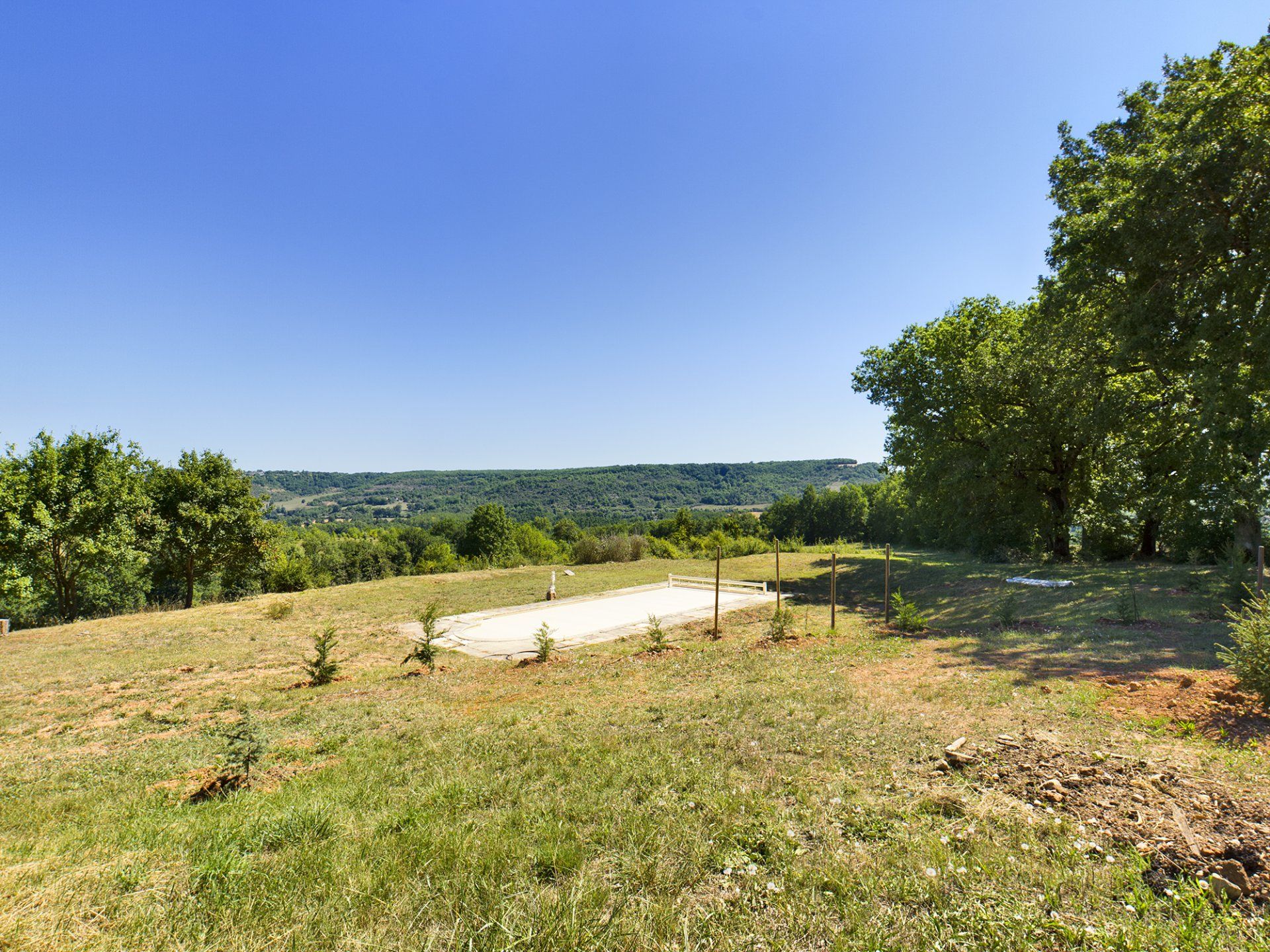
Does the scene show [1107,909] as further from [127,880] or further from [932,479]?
[932,479]

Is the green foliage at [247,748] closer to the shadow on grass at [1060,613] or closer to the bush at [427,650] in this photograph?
the bush at [427,650]

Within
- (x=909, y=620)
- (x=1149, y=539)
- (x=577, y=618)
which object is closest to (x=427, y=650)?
(x=577, y=618)

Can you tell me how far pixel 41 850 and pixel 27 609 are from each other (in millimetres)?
33598

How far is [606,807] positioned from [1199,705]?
17.1 ft

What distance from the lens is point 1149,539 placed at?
1858 centimetres

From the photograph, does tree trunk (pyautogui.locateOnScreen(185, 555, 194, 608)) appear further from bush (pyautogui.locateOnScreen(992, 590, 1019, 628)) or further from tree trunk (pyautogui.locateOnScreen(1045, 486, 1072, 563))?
tree trunk (pyautogui.locateOnScreen(1045, 486, 1072, 563))

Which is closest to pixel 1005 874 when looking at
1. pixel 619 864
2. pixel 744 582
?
pixel 619 864

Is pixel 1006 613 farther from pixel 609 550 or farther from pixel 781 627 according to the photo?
pixel 609 550

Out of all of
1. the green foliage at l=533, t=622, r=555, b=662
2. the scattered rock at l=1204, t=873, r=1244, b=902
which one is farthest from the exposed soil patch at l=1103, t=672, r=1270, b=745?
the green foliage at l=533, t=622, r=555, b=662

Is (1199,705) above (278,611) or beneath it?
above

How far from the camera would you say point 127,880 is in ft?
8.38

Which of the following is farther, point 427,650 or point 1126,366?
point 1126,366

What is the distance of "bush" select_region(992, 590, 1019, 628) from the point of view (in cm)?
980

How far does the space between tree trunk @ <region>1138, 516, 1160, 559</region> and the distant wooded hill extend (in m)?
88.5
